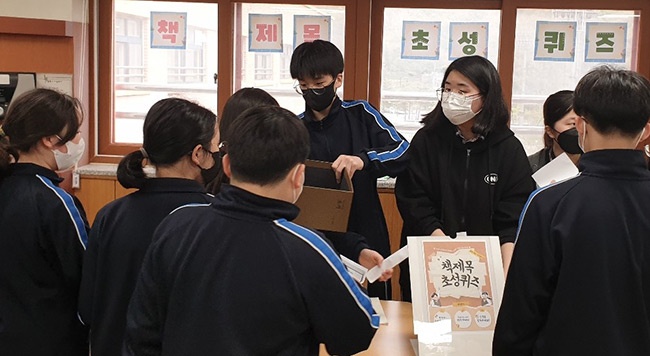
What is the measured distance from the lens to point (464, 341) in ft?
6.16

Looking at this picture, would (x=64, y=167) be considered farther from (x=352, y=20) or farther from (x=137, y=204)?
(x=352, y=20)

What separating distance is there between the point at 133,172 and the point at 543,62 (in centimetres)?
291

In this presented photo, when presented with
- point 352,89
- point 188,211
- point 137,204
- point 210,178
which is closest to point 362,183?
point 210,178

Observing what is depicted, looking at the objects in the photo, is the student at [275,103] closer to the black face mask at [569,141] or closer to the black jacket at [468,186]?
the black jacket at [468,186]

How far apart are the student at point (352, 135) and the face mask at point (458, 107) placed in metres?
0.21

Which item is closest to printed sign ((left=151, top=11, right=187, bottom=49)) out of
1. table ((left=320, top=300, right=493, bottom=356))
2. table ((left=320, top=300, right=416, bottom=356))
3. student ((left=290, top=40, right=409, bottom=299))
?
student ((left=290, top=40, right=409, bottom=299))

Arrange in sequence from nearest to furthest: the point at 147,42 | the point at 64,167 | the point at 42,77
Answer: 1. the point at 64,167
2. the point at 42,77
3. the point at 147,42

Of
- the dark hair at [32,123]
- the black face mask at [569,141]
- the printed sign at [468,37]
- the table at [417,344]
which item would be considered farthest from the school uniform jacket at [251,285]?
the printed sign at [468,37]

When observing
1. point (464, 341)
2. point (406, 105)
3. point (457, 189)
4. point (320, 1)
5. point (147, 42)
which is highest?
point (320, 1)

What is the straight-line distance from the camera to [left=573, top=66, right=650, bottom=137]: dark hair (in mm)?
1512

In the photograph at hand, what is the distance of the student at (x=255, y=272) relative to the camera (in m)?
1.29

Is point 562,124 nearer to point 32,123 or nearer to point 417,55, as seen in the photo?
point 417,55

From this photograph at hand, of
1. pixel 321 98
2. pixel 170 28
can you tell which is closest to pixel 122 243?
pixel 321 98

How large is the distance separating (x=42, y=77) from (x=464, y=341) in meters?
3.01
